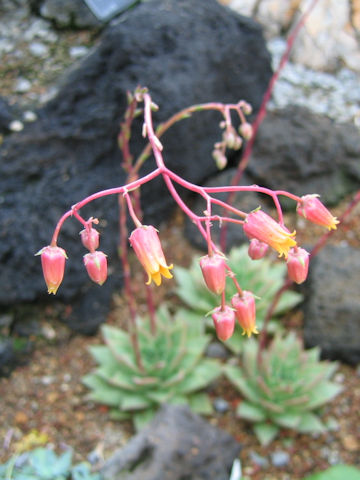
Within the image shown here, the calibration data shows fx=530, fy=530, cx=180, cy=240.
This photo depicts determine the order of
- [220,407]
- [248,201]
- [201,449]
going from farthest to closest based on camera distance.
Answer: [248,201] < [220,407] < [201,449]

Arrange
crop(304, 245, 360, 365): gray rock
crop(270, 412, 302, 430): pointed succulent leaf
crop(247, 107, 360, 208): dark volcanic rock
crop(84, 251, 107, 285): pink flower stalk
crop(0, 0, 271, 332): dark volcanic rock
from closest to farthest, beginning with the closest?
crop(84, 251, 107, 285): pink flower stalk → crop(270, 412, 302, 430): pointed succulent leaf → crop(0, 0, 271, 332): dark volcanic rock → crop(304, 245, 360, 365): gray rock → crop(247, 107, 360, 208): dark volcanic rock

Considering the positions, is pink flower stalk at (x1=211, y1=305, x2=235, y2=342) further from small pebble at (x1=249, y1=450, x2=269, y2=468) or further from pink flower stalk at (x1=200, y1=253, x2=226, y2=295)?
small pebble at (x1=249, y1=450, x2=269, y2=468)

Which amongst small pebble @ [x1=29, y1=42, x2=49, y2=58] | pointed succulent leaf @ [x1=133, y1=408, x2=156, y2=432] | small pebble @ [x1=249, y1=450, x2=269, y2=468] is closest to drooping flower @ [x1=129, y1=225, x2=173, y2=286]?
pointed succulent leaf @ [x1=133, y1=408, x2=156, y2=432]

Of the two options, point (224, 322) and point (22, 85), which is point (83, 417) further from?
point (22, 85)

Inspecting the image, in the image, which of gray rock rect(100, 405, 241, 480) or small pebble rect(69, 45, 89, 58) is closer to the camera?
gray rock rect(100, 405, 241, 480)

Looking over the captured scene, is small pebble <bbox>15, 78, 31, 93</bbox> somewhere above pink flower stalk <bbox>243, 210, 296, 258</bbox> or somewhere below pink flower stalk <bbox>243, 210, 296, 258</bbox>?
below

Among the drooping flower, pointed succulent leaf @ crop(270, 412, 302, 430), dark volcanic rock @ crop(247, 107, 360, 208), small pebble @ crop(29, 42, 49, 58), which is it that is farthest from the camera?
small pebble @ crop(29, 42, 49, 58)

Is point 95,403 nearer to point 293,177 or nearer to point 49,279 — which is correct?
point 49,279

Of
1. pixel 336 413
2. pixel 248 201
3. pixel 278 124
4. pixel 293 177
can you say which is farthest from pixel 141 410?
pixel 278 124
